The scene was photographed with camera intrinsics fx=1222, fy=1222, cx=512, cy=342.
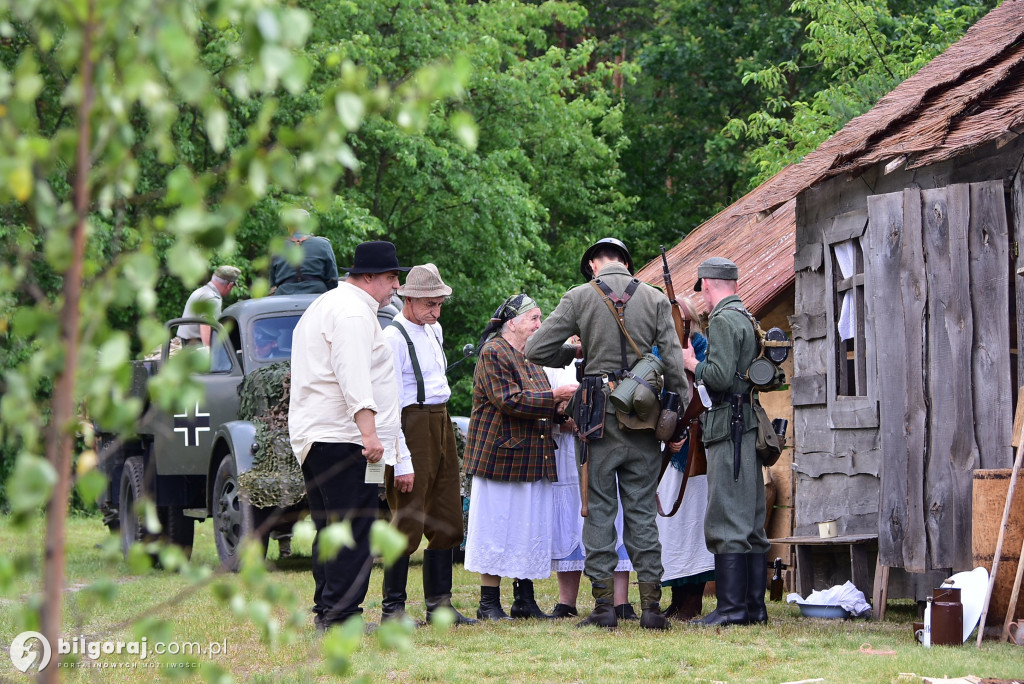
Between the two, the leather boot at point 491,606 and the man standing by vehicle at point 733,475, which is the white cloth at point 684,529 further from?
the leather boot at point 491,606

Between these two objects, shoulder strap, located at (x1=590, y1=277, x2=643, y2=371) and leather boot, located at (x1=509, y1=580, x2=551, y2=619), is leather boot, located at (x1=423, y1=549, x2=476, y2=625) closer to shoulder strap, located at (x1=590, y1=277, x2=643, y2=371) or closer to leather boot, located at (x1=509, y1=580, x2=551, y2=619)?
leather boot, located at (x1=509, y1=580, x2=551, y2=619)

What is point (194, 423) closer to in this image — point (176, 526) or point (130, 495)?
point (176, 526)

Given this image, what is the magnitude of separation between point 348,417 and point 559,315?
59.7 inches

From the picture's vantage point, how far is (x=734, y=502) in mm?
6883

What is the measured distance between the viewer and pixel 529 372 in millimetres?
7324

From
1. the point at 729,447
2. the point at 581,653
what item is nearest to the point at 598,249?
the point at 729,447

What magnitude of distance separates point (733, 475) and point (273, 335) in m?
4.52

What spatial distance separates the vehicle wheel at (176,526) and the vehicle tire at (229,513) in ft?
4.96

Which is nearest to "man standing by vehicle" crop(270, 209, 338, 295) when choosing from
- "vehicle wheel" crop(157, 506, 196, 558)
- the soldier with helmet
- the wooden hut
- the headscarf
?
"vehicle wheel" crop(157, 506, 196, 558)

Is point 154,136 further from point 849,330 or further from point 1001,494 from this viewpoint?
point 849,330

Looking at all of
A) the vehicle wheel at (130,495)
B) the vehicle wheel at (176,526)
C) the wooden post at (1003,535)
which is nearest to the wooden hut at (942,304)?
the wooden post at (1003,535)

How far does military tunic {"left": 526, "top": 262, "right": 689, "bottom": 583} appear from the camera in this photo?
6809 millimetres

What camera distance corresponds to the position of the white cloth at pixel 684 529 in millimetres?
7336

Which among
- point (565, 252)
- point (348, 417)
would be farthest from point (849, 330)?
point (565, 252)
